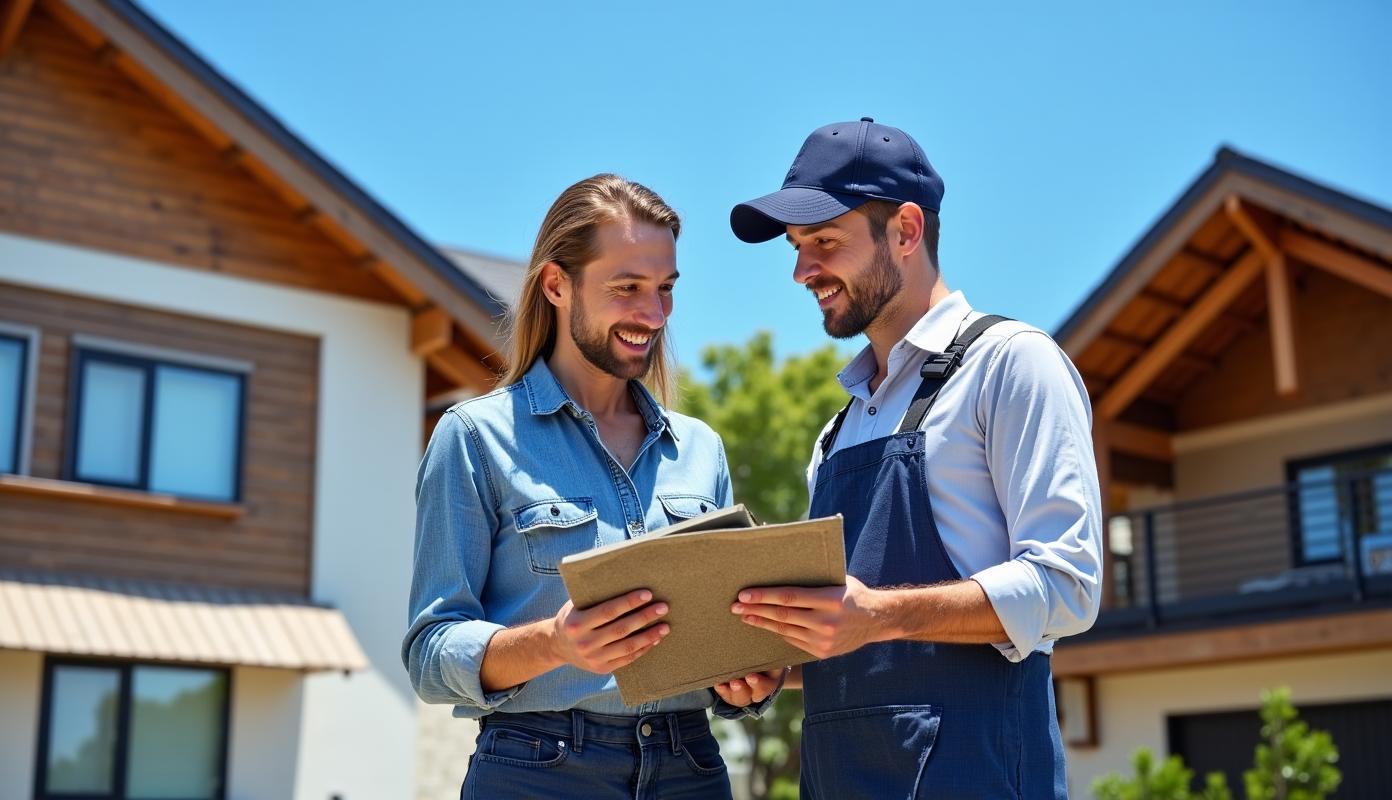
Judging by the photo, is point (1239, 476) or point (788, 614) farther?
point (1239, 476)

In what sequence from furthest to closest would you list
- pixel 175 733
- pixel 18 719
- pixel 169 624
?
pixel 175 733, pixel 169 624, pixel 18 719

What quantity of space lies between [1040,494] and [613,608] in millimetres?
851

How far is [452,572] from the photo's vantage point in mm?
3281

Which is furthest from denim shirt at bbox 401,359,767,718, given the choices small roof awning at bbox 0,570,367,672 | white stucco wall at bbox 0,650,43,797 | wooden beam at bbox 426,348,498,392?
wooden beam at bbox 426,348,498,392

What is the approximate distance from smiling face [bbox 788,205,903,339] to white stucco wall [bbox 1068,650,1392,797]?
44.6ft

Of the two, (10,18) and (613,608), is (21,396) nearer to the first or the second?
(10,18)

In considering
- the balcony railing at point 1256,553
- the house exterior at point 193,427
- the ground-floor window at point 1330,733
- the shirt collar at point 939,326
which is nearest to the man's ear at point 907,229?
the shirt collar at point 939,326

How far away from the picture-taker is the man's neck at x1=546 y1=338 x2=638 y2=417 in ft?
12.1

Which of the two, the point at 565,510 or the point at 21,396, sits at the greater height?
the point at 21,396

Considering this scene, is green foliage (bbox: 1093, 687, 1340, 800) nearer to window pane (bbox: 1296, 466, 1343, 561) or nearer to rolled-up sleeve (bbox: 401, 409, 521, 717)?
window pane (bbox: 1296, 466, 1343, 561)

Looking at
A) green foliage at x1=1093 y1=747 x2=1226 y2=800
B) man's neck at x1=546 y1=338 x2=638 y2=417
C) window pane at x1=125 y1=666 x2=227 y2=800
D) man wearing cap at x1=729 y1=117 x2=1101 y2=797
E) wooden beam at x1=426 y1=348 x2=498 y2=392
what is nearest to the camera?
man wearing cap at x1=729 y1=117 x2=1101 y2=797

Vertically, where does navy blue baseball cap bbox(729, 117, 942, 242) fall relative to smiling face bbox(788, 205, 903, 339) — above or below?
above

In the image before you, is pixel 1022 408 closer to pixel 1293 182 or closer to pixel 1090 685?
pixel 1293 182

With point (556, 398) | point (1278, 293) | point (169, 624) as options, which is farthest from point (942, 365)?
point (1278, 293)
